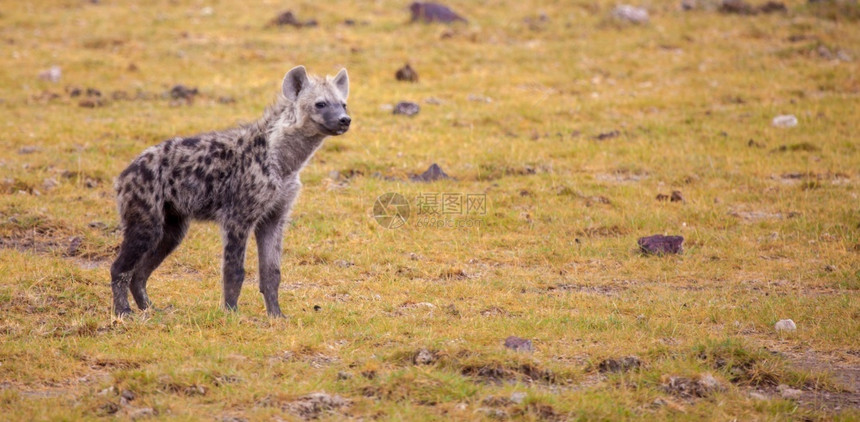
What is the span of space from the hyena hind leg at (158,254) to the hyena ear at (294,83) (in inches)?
49.8

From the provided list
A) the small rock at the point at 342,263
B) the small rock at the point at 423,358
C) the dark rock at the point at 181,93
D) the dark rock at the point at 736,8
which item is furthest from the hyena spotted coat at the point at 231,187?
the dark rock at the point at 736,8

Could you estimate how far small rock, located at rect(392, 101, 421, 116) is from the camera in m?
13.9

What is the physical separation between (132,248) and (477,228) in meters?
4.05

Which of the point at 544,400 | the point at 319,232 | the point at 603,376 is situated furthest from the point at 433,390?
the point at 319,232

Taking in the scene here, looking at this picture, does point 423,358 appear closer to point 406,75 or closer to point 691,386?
point 691,386

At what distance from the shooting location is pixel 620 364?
6.11 meters

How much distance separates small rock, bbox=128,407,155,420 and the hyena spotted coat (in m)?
1.81

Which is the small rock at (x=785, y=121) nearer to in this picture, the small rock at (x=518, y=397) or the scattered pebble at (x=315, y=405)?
the small rock at (x=518, y=397)

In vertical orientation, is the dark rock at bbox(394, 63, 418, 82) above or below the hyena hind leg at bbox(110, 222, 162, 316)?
below

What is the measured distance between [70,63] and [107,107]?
110 inches

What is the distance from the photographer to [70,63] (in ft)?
54.0

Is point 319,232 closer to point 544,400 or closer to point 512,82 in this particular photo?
point 544,400

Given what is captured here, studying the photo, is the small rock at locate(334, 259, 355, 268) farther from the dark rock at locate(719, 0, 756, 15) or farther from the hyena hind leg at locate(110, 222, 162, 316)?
the dark rock at locate(719, 0, 756, 15)

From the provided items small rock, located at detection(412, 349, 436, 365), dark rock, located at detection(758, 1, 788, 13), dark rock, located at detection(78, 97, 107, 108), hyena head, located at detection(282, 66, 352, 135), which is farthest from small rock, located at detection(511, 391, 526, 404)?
dark rock, located at detection(758, 1, 788, 13)
